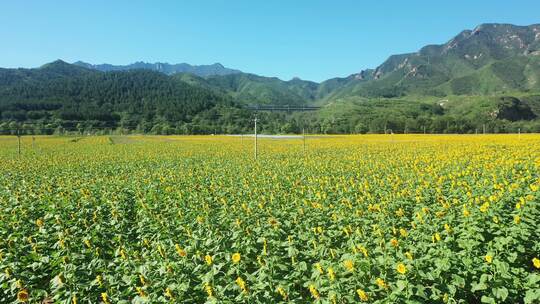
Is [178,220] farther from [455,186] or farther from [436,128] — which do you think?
[436,128]

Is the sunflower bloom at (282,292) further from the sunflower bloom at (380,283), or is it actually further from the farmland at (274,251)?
the sunflower bloom at (380,283)

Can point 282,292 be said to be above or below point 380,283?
below

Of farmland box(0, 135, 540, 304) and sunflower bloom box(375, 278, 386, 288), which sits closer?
sunflower bloom box(375, 278, 386, 288)

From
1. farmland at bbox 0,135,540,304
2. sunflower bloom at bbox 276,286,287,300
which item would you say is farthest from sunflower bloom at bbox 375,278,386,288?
sunflower bloom at bbox 276,286,287,300

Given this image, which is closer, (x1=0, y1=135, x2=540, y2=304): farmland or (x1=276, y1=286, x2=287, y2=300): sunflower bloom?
(x1=276, y1=286, x2=287, y2=300): sunflower bloom

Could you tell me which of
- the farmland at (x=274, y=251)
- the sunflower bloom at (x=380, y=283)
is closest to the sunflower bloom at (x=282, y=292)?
the farmland at (x=274, y=251)

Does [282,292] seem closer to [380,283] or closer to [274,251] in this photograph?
[380,283]

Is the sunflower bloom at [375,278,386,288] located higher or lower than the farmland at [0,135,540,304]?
higher

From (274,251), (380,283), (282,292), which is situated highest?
(380,283)

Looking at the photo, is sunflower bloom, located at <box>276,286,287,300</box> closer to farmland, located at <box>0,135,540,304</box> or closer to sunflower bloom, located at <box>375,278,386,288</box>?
farmland, located at <box>0,135,540,304</box>

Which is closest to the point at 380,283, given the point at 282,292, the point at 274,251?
the point at 282,292

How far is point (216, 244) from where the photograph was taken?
20.0ft

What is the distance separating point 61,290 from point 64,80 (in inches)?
8645

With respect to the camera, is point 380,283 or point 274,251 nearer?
point 380,283
